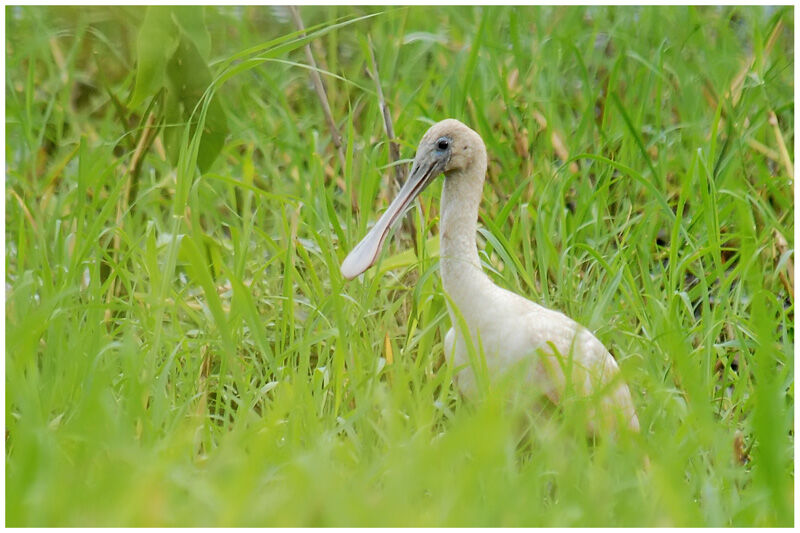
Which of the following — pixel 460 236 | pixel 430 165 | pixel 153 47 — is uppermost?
pixel 153 47

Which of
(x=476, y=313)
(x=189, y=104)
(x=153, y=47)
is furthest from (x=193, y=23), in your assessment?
(x=476, y=313)

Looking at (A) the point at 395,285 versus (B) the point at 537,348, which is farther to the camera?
(A) the point at 395,285

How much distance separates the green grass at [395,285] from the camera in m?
2.62

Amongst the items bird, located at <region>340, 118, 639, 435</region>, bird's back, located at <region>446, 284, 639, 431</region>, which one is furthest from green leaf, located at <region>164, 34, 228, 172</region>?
bird's back, located at <region>446, 284, 639, 431</region>

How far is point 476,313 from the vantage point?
3.41m

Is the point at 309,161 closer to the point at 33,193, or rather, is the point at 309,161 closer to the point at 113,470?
the point at 33,193

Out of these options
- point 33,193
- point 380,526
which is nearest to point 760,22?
point 33,193

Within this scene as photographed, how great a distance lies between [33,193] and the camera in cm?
470

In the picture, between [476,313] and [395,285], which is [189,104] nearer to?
[395,285]

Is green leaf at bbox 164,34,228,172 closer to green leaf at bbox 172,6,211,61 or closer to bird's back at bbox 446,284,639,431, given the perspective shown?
green leaf at bbox 172,6,211,61

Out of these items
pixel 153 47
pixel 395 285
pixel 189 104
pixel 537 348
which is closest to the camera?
pixel 537 348

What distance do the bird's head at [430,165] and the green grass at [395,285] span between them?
110mm

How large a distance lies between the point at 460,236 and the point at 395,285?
2.08 ft

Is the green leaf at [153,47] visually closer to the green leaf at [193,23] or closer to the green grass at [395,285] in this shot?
the green leaf at [193,23]
